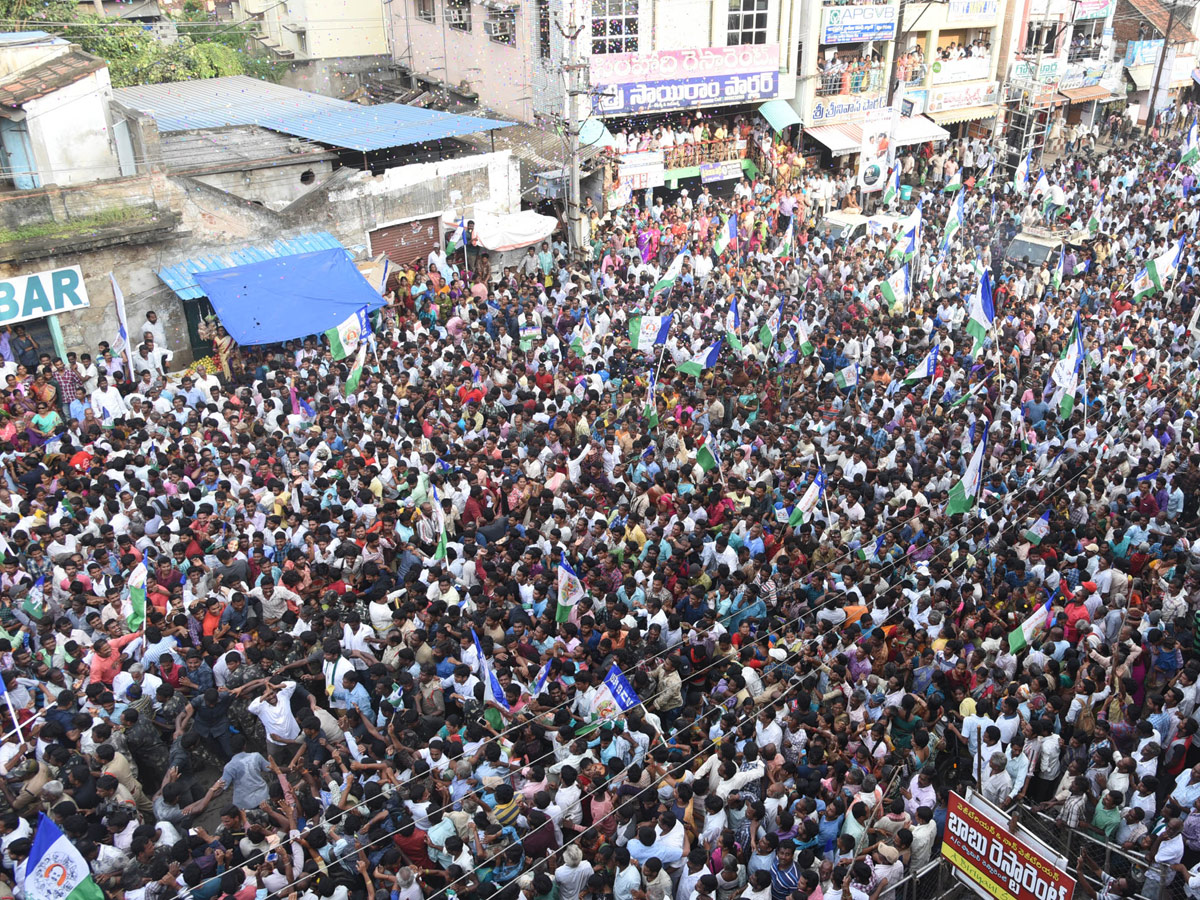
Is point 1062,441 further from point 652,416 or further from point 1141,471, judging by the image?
point 652,416

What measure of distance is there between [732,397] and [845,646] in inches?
197

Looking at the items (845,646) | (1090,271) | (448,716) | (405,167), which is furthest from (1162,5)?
(448,716)

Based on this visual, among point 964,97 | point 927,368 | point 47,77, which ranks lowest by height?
point 964,97

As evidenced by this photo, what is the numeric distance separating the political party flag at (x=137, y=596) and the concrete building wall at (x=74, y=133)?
358 inches

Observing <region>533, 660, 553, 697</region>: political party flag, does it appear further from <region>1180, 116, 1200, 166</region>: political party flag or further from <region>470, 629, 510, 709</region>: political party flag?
<region>1180, 116, 1200, 166</region>: political party flag

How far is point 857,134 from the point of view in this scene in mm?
27531

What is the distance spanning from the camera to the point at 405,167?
60.8ft

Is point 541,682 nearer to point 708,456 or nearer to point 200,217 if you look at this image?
point 708,456

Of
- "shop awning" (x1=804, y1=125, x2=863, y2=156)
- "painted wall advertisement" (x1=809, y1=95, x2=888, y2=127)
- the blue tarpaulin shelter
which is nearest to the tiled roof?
the blue tarpaulin shelter

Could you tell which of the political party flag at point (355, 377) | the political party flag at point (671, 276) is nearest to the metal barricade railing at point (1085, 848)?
the political party flag at point (355, 377)

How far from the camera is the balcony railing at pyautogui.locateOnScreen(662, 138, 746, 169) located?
2441 centimetres

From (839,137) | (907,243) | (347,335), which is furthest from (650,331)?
(839,137)

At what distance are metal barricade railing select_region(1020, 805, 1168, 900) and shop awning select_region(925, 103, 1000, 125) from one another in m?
26.3

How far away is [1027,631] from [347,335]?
387 inches
